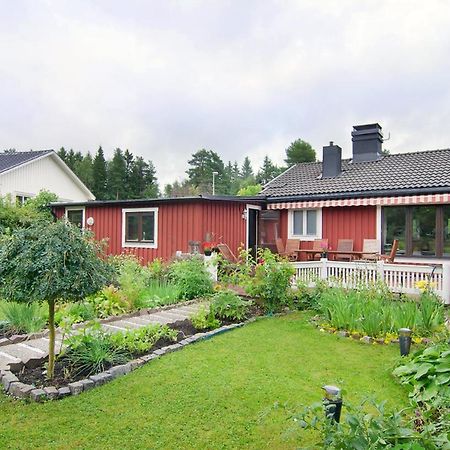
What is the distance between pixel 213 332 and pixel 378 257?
765 centimetres

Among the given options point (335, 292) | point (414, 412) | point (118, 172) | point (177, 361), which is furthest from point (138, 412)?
point (118, 172)

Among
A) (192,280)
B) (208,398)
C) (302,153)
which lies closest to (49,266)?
(208,398)

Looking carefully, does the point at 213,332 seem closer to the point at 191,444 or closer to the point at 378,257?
the point at 191,444

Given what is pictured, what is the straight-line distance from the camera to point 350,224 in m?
14.3

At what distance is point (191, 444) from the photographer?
137 inches

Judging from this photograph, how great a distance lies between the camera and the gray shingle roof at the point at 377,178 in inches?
520

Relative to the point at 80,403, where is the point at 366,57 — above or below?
above

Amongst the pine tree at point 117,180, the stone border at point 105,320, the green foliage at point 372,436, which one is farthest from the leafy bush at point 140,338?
the pine tree at point 117,180

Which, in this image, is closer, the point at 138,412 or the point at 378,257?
the point at 138,412

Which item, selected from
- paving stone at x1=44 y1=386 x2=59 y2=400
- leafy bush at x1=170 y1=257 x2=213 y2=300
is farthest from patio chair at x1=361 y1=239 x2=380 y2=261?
paving stone at x1=44 y1=386 x2=59 y2=400

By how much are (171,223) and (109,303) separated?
6.12m

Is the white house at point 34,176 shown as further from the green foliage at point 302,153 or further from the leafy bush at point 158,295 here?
the green foliage at point 302,153

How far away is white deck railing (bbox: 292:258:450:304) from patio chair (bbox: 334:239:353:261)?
10.8ft

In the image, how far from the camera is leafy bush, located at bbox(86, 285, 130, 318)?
8.07 metres
